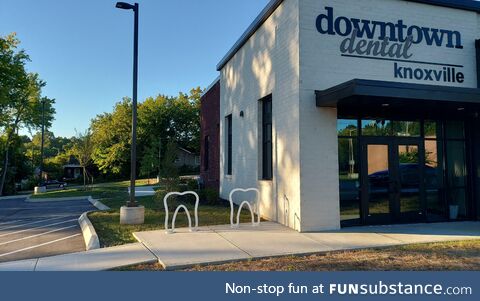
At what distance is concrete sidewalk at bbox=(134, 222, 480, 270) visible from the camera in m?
6.70

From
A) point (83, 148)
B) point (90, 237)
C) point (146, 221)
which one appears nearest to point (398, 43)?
point (146, 221)

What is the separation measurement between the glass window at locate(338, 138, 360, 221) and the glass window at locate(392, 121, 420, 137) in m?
1.51

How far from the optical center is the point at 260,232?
905 cm

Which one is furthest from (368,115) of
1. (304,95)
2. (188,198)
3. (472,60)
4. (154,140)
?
(154,140)

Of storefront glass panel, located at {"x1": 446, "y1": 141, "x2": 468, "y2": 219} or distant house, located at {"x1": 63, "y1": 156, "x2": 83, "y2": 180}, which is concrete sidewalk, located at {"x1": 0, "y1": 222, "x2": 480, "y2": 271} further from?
distant house, located at {"x1": 63, "y1": 156, "x2": 83, "y2": 180}

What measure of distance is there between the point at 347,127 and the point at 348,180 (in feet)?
4.77

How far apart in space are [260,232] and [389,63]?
597cm

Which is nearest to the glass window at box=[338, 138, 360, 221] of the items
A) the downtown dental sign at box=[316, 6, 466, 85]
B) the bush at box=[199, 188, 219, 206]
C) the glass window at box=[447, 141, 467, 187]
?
the downtown dental sign at box=[316, 6, 466, 85]

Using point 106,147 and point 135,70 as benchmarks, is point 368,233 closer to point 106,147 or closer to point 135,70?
point 135,70

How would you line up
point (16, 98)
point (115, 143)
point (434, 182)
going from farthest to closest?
point (115, 143) < point (16, 98) < point (434, 182)

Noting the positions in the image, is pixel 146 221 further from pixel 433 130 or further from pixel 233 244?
pixel 433 130

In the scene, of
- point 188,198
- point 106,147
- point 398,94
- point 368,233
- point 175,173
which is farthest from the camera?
point 106,147

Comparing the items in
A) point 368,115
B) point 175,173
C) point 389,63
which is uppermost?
point 389,63

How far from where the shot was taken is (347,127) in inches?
390
